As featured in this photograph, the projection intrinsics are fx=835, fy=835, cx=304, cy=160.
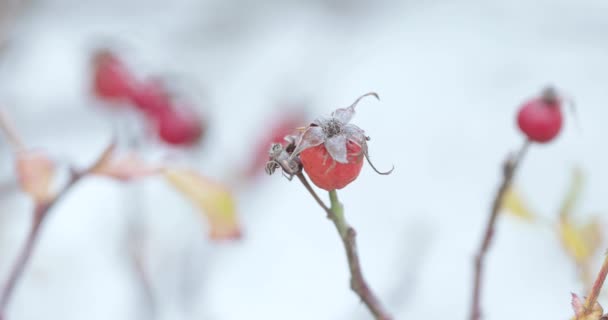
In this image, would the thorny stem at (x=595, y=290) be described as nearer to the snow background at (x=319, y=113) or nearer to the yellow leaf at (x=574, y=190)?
the yellow leaf at (x=574, y=190)

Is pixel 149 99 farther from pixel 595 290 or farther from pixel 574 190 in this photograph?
pixel 595 290

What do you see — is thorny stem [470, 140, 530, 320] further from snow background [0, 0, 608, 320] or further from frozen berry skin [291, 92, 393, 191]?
snow background [0, 0, 608, 320]

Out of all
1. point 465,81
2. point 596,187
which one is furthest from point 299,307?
point 465,81

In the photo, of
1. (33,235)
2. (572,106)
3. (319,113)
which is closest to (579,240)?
(572,106)

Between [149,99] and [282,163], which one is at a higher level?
[282,163]

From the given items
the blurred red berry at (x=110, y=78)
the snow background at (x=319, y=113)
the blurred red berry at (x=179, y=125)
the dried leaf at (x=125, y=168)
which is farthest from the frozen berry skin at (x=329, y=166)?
the blurred red berry at (x=110, y=78)

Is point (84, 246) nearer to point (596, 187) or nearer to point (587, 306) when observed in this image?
point (596, 187)
